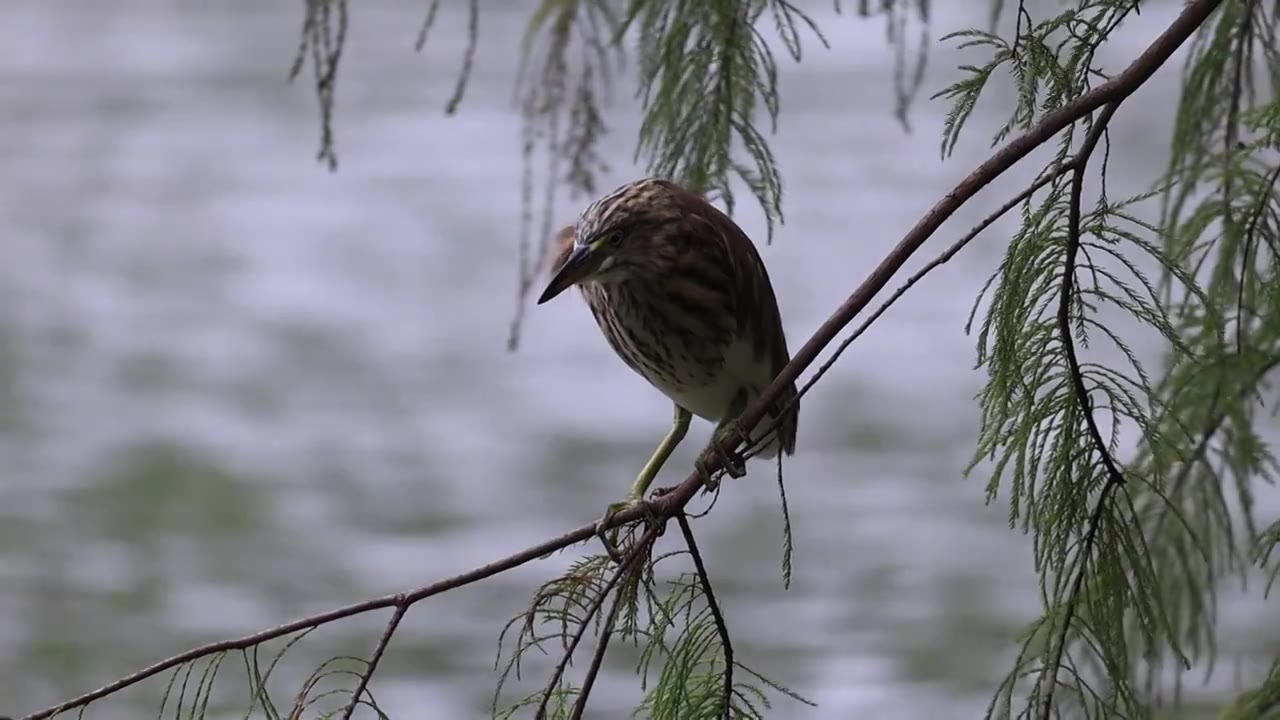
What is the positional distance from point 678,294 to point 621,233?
11 cm

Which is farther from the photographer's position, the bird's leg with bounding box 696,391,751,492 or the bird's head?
the bird's head

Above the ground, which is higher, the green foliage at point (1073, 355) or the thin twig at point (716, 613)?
the green foliage at point (1073, 355)

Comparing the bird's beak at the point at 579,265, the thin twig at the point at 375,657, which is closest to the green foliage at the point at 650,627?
the thin twig at the point at 375,657

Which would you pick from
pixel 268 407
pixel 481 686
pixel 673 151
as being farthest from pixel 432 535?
pixel 673 151

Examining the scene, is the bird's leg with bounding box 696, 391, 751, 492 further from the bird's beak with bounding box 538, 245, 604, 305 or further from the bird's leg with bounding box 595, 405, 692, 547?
the bird's beak with bounding box 538, 245, 604, 305

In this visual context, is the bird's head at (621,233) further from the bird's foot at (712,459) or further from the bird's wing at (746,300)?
the bird's foot at (712,459)

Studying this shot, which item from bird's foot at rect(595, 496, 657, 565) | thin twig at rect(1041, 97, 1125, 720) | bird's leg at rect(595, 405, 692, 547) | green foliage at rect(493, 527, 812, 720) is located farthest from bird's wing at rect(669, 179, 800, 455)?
thin twig at rect(1041, 97, 1125, 720)

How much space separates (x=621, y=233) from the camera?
2.29 m

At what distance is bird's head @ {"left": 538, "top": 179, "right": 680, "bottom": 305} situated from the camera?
2.26 meters

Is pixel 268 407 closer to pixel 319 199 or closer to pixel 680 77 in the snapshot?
pixel 319 199

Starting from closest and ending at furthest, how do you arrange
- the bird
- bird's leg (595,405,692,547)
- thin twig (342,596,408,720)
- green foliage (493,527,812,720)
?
1. thin twig (342,596,408,720)
2. green foliage (493,527,812,720)
3. bird's leg (595,405,692,547)
4. the bird

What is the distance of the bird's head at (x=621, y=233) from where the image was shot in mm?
2260

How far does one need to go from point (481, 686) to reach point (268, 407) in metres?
1.95

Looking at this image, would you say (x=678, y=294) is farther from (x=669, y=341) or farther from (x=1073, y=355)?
(x=1073, y=355)
